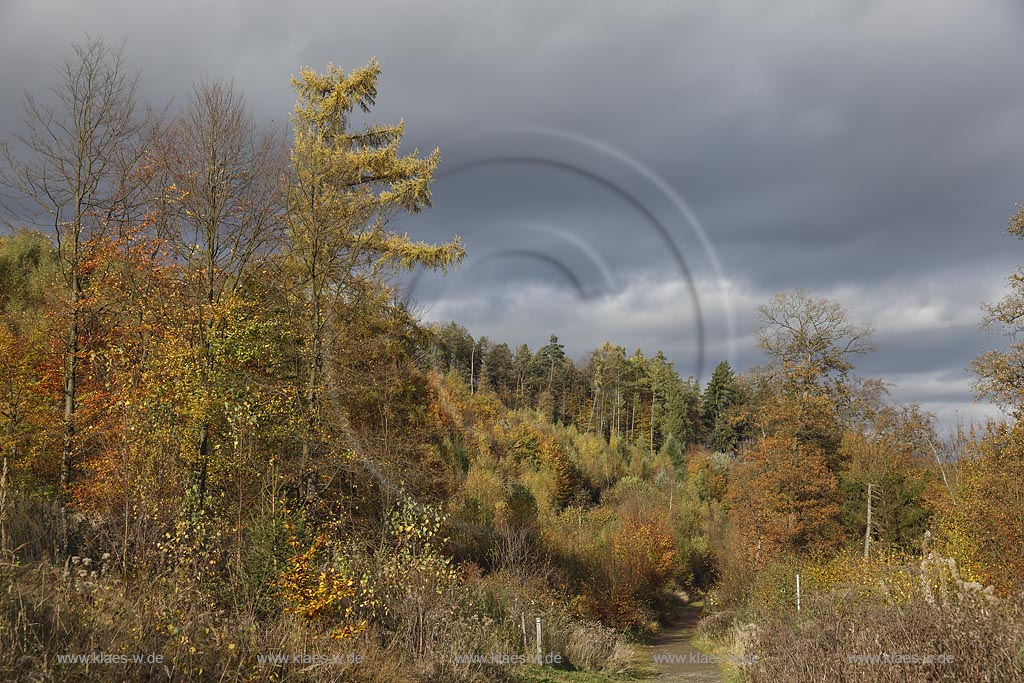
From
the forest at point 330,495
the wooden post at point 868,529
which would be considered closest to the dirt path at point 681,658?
the forest at point 330,495

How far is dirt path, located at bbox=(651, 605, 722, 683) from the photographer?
20188 mm

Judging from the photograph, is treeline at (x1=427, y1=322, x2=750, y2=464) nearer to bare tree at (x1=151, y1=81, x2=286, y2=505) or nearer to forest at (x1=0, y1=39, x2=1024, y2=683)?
forest at (x1=0, y1=39, x2=1024, y2=683)

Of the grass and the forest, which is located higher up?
the forest

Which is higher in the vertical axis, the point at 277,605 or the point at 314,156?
the point at 314,156

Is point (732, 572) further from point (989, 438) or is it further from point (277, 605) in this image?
point (277, 605)

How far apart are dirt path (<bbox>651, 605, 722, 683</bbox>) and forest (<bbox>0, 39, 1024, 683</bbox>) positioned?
0.82 metres

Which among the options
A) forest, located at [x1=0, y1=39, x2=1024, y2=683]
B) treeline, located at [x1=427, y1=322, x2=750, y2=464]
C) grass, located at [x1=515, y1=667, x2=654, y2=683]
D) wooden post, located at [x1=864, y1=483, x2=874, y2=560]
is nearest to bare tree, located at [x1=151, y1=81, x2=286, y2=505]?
forest, located at [x1=0, y1=39, x2=1024, y2=683]

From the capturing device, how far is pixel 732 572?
32.7 m

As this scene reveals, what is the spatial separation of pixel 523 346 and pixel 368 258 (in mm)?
65266

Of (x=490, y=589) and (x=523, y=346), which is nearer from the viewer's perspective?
(x=490, y=589)

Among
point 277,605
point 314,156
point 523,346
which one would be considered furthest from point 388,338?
point 523,346

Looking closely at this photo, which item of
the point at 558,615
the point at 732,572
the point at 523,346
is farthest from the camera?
the point at 523,346

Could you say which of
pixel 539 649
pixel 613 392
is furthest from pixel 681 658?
pixel 613 392

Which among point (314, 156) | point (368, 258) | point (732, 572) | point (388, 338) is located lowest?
point (732, 572)
